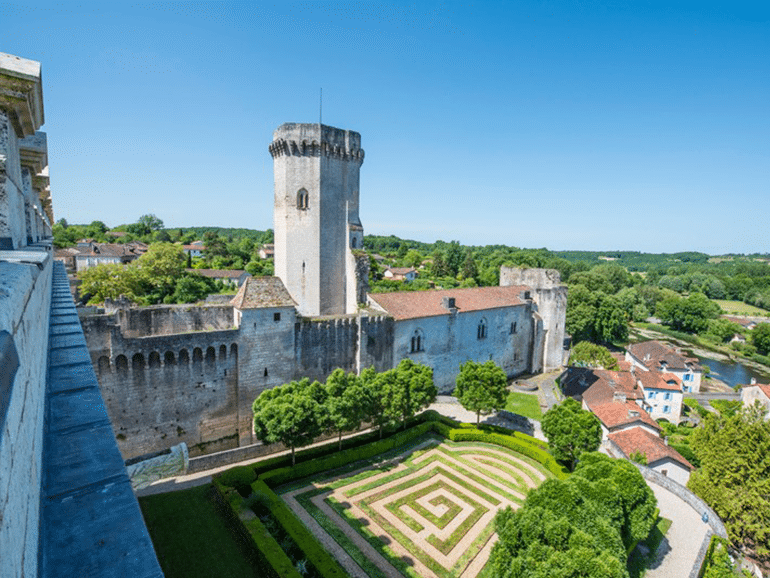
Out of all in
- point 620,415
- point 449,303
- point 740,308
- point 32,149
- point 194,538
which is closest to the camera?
point 32,149

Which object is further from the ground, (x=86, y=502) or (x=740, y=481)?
(x=86, y=502)

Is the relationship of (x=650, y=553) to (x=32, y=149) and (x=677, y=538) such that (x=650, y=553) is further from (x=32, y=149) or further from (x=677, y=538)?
(x=32, y=149)

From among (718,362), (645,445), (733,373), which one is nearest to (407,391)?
(645,445)

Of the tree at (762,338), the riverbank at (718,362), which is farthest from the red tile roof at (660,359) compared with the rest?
the tree at (762,338)

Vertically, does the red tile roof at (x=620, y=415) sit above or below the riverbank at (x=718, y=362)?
above

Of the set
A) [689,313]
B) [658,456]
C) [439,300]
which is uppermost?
[439,300]

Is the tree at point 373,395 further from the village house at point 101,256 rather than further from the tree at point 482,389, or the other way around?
the village house at point 101,256

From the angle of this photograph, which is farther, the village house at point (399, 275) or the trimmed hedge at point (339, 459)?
the village house at point (399, 275)
